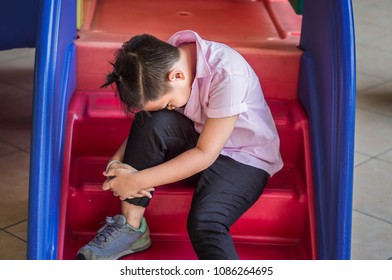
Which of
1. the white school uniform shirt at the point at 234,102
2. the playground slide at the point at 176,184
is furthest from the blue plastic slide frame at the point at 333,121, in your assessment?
the white school uniform shirt at the point at 234,102

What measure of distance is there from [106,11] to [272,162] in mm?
992

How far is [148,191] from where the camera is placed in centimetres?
183

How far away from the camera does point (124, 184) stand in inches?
71.3

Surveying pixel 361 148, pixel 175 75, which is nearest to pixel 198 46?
pixel 175 75

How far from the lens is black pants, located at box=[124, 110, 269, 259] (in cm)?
179

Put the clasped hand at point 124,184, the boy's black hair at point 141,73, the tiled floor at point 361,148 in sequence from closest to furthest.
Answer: the boy's black hair at point 141,73 < the clasped hand at point 124,184 < the tiled floor at point 361,148

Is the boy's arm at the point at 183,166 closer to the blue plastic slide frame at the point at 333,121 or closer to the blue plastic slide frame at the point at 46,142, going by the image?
the blue plastic slide frame at the point at 46,142

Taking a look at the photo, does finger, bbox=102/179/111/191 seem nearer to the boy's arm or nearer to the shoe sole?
the boy's arm

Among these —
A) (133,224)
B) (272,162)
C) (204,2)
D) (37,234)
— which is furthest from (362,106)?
(37,234)

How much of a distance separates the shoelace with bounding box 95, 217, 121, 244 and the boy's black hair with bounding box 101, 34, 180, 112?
0.32m

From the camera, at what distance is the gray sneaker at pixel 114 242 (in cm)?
185

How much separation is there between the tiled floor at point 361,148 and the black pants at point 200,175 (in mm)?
418

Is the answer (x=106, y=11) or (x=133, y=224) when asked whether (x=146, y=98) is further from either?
(x=106, y=11)

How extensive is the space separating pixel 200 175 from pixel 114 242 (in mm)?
262
